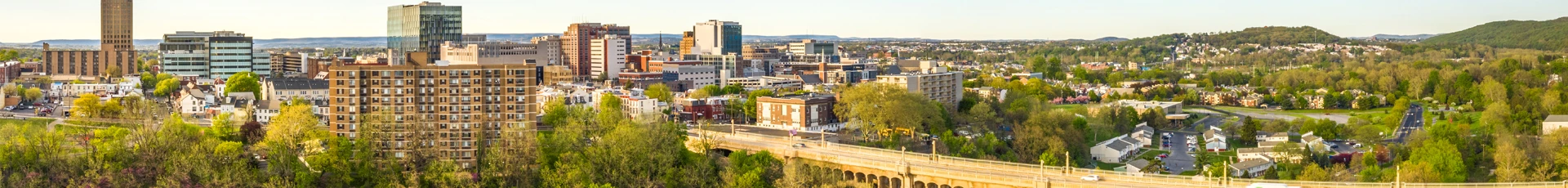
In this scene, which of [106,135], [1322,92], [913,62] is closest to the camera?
[106,135]

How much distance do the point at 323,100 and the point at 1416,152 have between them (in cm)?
3078

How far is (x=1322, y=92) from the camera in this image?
80500mm

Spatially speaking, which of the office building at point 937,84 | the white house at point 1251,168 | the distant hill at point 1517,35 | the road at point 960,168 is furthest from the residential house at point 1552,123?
the distant hill at point 1517,35

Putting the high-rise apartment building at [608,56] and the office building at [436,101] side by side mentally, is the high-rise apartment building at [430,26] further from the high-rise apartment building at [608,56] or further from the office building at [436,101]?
the office building at [436,101]

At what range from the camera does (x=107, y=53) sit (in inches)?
3435

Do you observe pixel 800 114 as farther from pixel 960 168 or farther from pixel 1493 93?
pixel 1493 93

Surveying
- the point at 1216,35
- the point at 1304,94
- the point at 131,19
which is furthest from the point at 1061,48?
the point at 131,19

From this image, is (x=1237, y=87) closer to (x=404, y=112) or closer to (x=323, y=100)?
(x=323, y=100)

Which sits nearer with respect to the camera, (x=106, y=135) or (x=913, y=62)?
(x=106, y=135)

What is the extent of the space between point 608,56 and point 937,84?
39123mm

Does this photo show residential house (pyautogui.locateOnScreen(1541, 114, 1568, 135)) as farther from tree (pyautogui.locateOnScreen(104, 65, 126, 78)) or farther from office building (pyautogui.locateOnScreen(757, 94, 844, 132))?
tree (pyautogui.locateOnScreen(104, 65, 126, 78))

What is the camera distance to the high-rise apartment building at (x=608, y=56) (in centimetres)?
9631

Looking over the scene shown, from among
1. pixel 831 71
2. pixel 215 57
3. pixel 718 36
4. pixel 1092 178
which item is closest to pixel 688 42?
pixel 718 36

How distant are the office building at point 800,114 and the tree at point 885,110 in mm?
697
